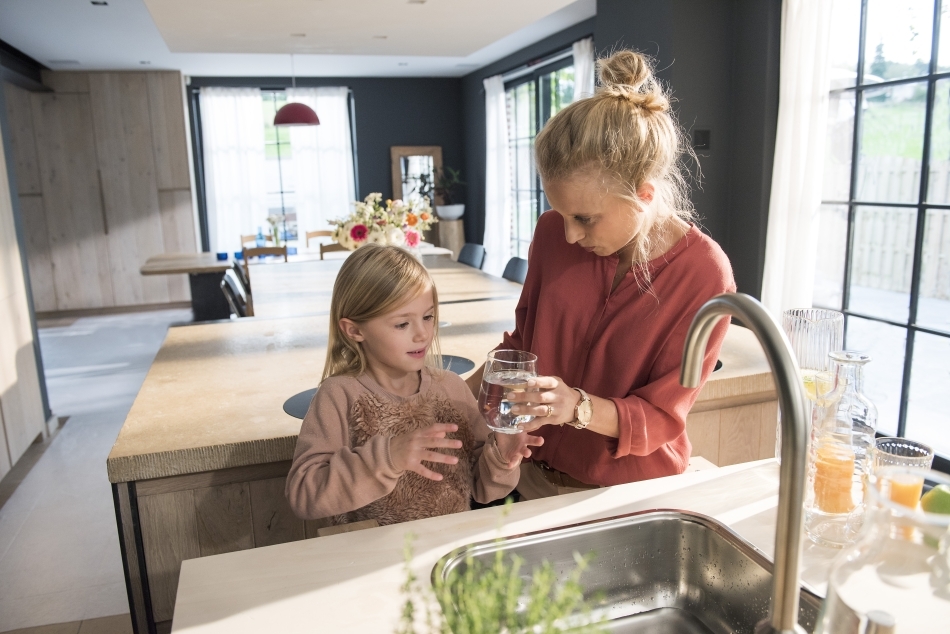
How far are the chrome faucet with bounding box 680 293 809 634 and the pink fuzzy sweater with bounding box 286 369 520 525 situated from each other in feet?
2.01

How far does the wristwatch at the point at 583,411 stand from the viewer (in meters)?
A: 1.13

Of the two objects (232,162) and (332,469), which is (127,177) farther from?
(332,469)

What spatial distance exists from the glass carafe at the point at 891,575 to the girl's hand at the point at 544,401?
0.46 m

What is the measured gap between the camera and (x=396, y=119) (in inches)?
341

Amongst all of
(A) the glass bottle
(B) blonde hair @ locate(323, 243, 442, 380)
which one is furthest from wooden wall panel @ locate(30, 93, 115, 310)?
(A) the glass bottle

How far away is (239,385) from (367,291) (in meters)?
0.79

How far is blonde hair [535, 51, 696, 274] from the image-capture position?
117 centimetres

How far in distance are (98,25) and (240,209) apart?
3.21 meters

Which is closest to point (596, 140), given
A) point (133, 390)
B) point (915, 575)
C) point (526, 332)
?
point (526, 332)

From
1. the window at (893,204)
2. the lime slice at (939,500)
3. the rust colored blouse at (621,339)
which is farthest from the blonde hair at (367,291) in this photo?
the window at (893,204)

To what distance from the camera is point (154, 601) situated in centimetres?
155

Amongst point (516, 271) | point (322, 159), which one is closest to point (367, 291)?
point (516, 271)

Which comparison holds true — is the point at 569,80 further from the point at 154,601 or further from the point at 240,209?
the point at 154,601

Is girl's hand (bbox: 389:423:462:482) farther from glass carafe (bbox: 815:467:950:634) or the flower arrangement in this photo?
the flower arrangement
